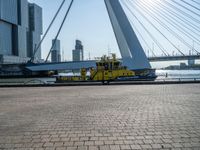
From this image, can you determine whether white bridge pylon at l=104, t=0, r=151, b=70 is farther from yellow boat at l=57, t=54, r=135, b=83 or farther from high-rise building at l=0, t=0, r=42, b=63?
high-rise building at l=0, t=0, r=42, b=63

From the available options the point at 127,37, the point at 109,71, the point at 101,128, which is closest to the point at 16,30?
the point at 127,37

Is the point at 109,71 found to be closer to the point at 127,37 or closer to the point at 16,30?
the point at 127,37

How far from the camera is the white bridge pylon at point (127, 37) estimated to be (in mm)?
32031

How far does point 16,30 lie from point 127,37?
4239 inches

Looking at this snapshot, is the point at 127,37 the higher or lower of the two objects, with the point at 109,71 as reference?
higher

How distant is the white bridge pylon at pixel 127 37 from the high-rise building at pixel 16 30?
8989 centimetres

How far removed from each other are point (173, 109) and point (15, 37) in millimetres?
130693

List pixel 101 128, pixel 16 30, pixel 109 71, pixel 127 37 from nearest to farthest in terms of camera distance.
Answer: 1. pixel 101 128
2. pixel 109 71
3. pixel 127 37
4. pixel 16 30

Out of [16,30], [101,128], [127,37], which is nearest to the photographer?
[101,128]

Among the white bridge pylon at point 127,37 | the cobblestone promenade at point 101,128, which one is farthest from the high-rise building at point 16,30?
the cobblestone promenade at point 101,128

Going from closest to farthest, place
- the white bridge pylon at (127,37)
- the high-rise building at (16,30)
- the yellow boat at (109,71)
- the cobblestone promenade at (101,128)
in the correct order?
the cobblestone promenade at (101,128) < the yellow boat at (109,71) < the white bridge pylon at (127,37) < the high-rise building at (16,30)

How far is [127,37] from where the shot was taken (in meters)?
32.1

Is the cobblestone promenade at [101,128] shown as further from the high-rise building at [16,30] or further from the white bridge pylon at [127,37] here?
the high-rise building at [16,30]

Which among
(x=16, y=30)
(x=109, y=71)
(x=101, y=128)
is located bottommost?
(x=101, y=128)
